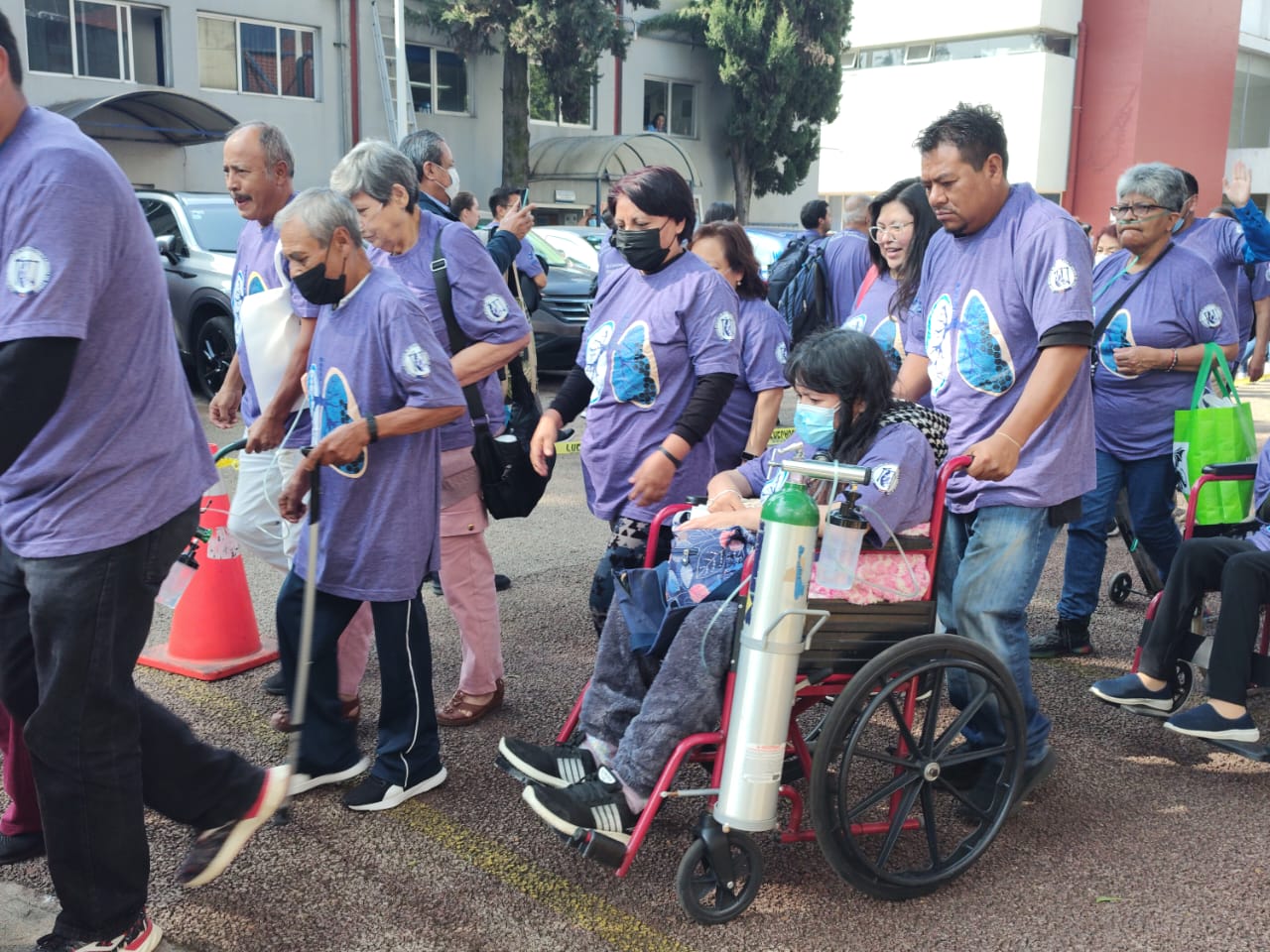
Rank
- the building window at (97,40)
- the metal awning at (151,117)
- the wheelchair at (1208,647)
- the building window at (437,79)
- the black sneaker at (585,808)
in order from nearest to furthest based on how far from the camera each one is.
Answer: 1. the black sneaker at (585,808)
2. the wheelchair at (1208,647)
3. the metal awning at (151,117)
4. the building window at (97,40)
5. the building window at (437,79)

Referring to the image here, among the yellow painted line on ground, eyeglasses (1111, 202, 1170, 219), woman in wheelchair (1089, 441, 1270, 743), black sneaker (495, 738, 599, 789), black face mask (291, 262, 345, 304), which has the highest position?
eyeglasses (1111, 202, 1170, 219)

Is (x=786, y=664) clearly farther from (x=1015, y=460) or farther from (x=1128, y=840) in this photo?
(x=1128, y=840)

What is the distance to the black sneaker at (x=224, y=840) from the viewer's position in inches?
114

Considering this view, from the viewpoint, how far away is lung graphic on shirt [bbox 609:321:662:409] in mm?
3879

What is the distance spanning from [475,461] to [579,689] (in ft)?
3.09

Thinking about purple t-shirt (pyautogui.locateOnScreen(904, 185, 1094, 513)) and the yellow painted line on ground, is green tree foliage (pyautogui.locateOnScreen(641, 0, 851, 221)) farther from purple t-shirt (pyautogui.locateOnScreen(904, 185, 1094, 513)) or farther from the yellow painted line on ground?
the yellow painted line on ground

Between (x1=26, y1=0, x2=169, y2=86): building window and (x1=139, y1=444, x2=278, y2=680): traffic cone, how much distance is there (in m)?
16.7

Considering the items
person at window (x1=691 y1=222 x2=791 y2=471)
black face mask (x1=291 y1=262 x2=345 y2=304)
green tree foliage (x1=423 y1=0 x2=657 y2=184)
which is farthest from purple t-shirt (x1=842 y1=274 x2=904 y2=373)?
green tree foliage (x1=423 y1=0 x2=657 y2=184)

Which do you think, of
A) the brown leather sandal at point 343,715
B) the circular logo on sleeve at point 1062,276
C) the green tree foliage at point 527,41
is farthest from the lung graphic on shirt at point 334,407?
the green tree foliage at point 527,41

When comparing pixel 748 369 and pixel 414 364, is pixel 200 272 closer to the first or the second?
pixel 748 369

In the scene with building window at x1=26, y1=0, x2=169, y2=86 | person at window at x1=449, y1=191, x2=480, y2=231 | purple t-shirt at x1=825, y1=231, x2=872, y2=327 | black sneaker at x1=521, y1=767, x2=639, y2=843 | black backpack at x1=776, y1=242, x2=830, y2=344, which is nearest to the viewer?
black sneaker at x1=521, y1=767, x2=639, y2=843

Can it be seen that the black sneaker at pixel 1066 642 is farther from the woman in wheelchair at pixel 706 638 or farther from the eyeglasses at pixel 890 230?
the woman in wheelchair at pixel 706 638

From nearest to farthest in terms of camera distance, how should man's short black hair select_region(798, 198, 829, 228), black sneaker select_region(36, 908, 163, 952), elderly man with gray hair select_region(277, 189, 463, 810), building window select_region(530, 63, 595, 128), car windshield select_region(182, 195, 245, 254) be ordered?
black sneaker select_region(36, 908, 163, 952), elderly man with gray hair select_region(277, 189, 463, 810), man's short black hair select_region(798, 198, 829, 228), car windshield select_region(182, 195, 245, 254), building window select_region(530, 63, 595, 128)

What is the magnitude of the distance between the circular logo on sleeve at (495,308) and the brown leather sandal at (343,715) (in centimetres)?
135
